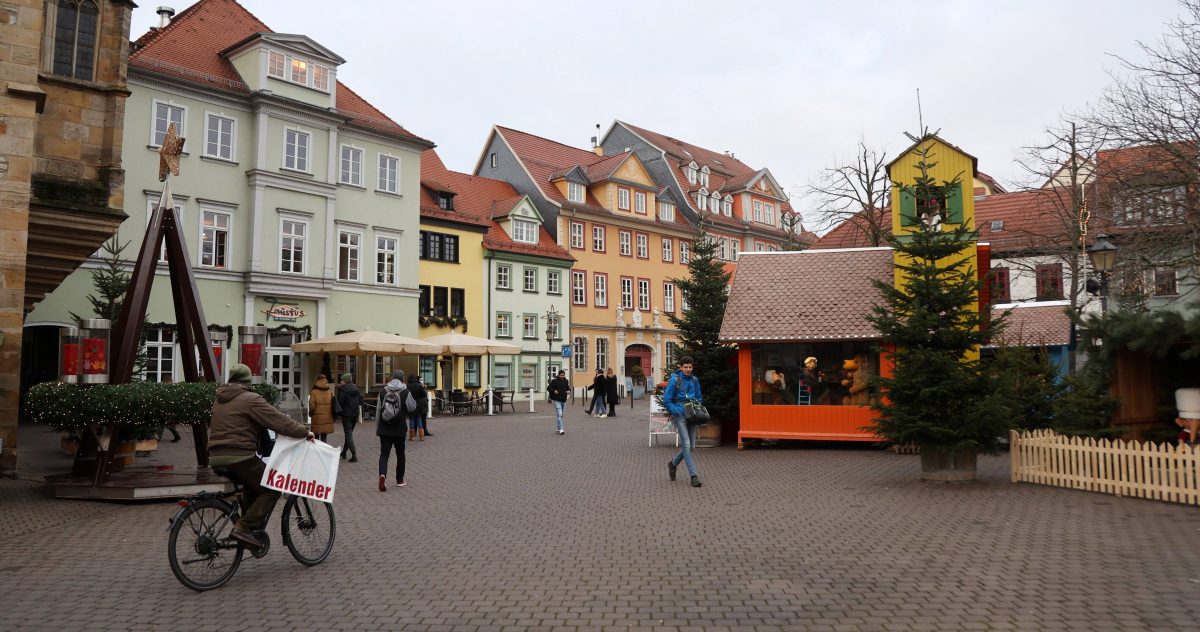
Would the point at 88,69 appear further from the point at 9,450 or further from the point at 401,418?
the point at 401,418

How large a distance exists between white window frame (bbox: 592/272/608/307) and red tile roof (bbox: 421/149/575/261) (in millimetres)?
3249

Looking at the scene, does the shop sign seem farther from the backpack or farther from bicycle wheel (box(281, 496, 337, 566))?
bicycle wheel (box(281, 496, 337, 566))

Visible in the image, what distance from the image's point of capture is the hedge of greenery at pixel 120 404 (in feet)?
36.6

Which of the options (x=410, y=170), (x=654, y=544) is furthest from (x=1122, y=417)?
(x=410, y=170)

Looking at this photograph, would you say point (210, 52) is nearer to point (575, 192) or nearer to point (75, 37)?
point (75, 37)

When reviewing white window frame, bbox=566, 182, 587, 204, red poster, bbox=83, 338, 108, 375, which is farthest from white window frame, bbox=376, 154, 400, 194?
red poster, bbox=83, 338, 108, 375

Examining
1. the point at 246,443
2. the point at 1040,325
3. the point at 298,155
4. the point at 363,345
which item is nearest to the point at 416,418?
the point at 363,345

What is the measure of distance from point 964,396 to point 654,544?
259 inches

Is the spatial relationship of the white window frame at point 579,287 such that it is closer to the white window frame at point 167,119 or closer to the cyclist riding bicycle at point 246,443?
the white window frame at point 167,119

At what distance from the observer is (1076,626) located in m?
5.64

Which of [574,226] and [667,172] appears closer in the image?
[574,226]

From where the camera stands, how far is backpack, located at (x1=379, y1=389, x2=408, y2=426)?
12.5 meters

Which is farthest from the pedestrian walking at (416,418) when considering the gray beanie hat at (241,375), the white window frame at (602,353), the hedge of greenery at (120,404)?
the white window frame at (602,353)

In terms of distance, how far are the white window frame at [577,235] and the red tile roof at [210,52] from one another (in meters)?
14.0
